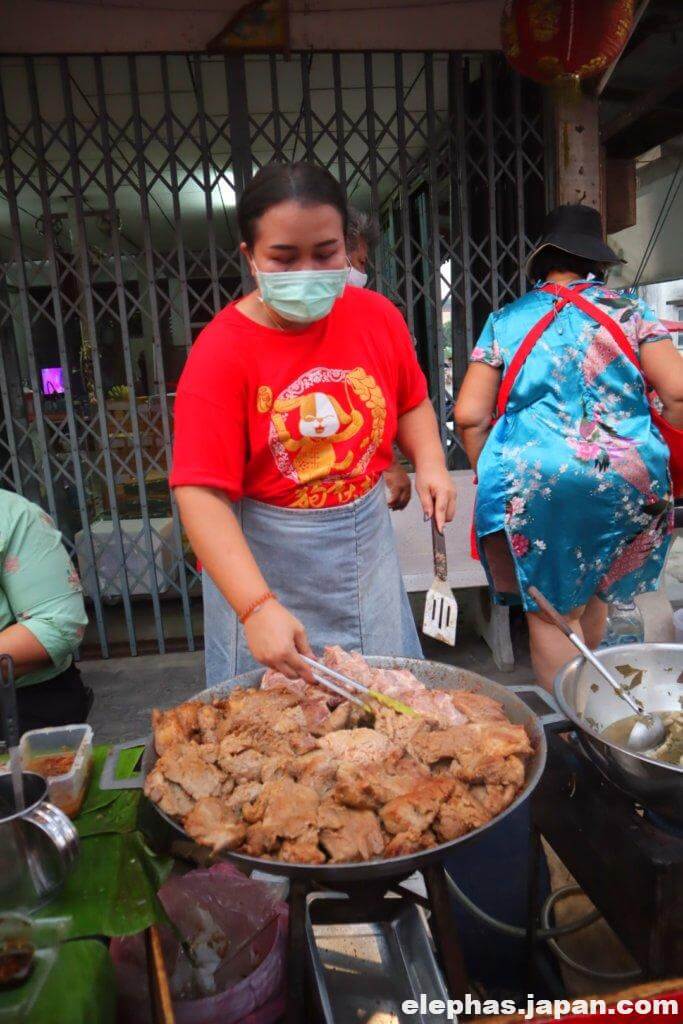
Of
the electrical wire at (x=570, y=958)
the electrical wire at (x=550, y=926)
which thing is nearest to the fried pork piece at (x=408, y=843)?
the electrical wire at (x=550, y=926)

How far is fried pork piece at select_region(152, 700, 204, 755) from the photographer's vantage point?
1567 millimetres

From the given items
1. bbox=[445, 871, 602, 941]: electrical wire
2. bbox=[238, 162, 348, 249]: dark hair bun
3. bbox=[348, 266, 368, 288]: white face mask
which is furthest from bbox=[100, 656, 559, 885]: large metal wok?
bbox=[348, 266, 368, 288]: white face mask

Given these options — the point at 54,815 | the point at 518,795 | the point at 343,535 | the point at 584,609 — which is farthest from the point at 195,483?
the point at 584,609

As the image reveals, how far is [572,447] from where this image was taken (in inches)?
121

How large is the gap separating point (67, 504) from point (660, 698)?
461 centimetres

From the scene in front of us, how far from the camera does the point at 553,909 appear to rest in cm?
244

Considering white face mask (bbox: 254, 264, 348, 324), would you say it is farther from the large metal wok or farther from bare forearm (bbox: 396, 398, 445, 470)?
the large metal wok

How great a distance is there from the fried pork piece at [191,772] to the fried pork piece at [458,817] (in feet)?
1.45

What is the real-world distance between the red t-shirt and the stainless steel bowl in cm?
84

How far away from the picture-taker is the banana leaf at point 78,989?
1215mm

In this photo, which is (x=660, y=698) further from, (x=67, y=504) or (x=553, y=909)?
(x=67, y=504)

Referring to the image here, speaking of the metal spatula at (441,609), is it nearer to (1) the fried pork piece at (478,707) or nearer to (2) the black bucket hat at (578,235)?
(1) the fried pork piece at (478,707)

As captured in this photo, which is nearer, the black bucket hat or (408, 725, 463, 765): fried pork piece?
(408, 725, 463, 765): fried pork piece

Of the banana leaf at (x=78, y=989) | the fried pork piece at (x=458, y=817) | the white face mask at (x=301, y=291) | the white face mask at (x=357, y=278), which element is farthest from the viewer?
the white face mask at (x=357, y=278)
